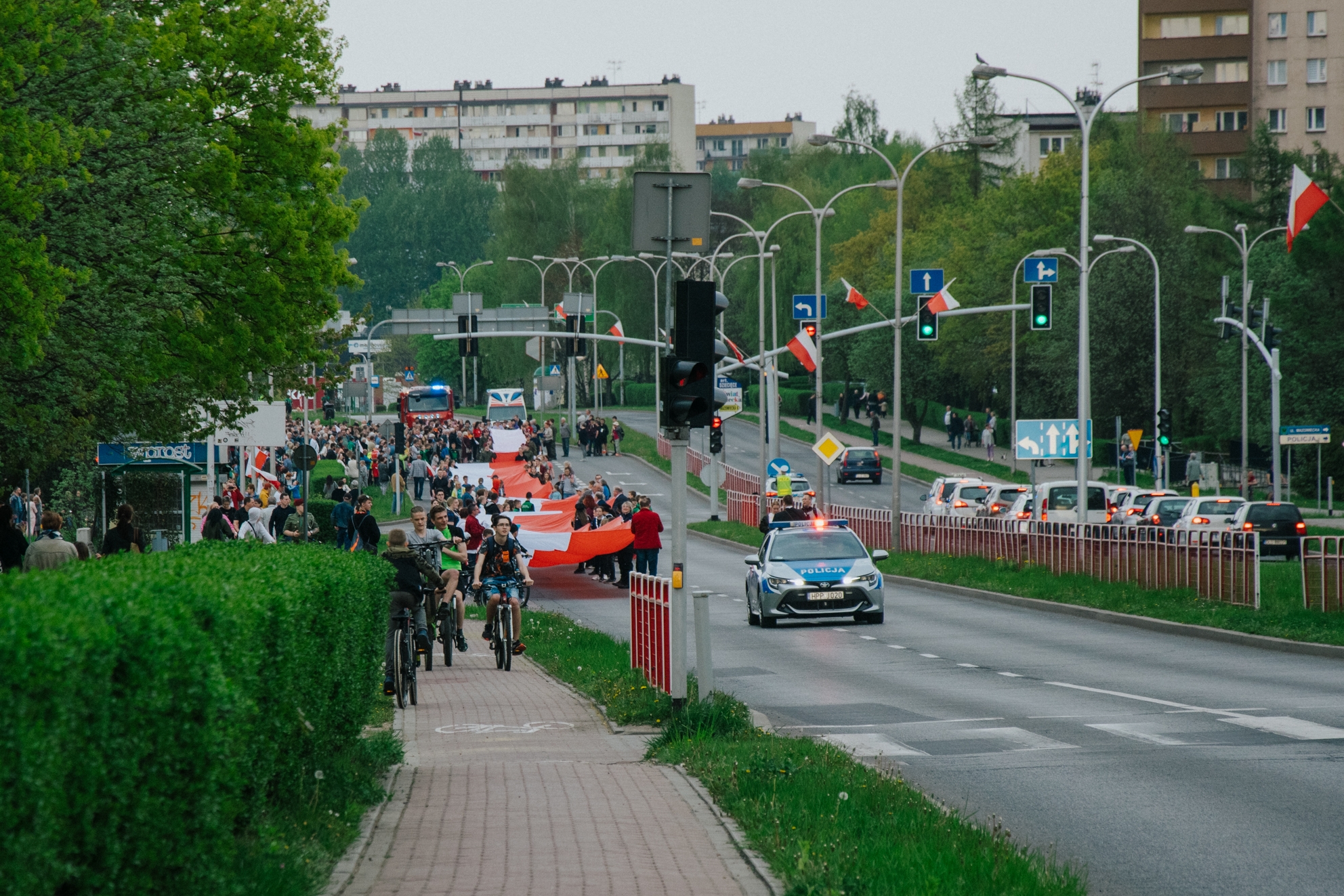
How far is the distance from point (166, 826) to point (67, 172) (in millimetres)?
20602

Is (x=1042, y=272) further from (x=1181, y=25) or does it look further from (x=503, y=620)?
(x=1181, y=25)

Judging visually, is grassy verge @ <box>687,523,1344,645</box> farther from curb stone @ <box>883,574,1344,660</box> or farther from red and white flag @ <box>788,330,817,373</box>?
red and white flag @ <box>788,330,817,373</box>

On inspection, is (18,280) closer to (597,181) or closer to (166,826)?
(166,826)

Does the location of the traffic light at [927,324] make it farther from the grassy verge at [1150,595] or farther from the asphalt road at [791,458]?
the asphalt road at [791,458]

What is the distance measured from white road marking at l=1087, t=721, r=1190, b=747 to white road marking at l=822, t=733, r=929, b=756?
1712mm

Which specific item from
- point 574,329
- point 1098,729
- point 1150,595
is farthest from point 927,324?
point 1098,729

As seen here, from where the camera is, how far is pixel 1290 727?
13992 mm

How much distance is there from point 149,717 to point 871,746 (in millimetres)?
8656

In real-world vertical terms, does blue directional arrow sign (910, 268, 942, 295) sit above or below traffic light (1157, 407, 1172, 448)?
above

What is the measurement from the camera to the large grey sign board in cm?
1374

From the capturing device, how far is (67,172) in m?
24.6

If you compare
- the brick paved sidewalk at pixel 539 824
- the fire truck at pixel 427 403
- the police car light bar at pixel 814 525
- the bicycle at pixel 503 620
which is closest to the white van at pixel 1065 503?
the police car light bar at pixel 814 525

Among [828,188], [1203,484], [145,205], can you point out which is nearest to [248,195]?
[145,205]

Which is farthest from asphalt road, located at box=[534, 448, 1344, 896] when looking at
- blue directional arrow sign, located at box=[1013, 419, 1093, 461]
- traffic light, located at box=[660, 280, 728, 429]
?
blue directional arrow sign, located at box=[1013, 419, 1093, 461]
